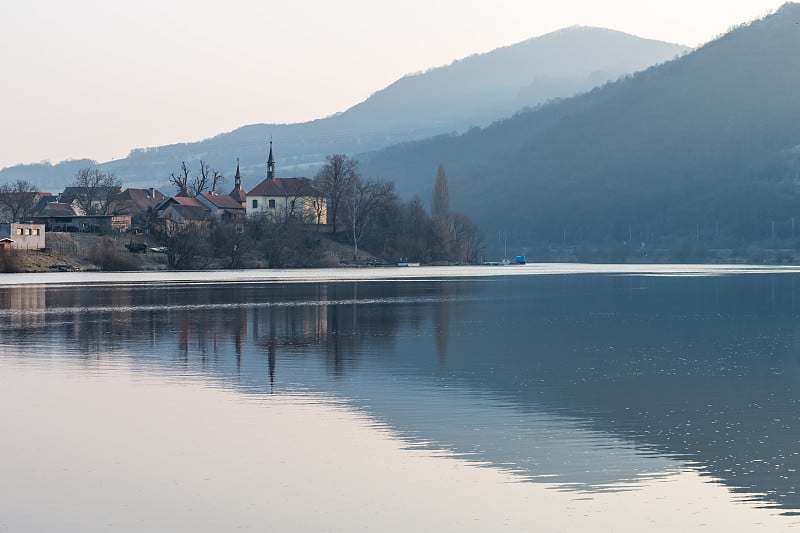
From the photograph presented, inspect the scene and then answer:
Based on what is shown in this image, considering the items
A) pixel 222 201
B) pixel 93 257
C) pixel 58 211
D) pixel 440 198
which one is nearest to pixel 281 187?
pixel 222 201

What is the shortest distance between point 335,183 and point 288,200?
1212 cm

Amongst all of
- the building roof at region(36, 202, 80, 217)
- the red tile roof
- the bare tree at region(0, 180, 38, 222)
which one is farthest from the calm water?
the bare tree at region(0, 180, 38, 222)

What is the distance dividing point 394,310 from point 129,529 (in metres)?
42.7

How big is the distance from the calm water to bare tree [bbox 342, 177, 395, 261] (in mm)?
113577

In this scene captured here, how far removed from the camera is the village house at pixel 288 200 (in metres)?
160

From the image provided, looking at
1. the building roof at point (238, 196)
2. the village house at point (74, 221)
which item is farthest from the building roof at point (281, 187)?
the village house at point (74, 221)

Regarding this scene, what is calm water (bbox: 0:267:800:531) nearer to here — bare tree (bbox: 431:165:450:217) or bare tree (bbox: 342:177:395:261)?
bare tree (bbox: 342:177:395:261)

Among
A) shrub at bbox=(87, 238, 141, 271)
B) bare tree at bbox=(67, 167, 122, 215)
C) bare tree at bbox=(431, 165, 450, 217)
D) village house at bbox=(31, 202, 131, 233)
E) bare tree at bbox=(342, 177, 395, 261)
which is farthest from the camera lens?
bare tree at bbox=(431, 165, 450, 217)

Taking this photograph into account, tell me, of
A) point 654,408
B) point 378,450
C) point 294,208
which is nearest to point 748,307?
point 654,408

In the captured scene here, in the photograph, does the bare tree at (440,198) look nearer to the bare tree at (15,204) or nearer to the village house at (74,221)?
the village house at (74,221)

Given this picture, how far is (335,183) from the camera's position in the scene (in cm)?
16312

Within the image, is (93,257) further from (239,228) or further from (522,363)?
(522,363)

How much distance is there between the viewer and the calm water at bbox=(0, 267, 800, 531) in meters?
16.3

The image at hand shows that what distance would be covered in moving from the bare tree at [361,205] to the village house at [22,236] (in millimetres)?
44676
